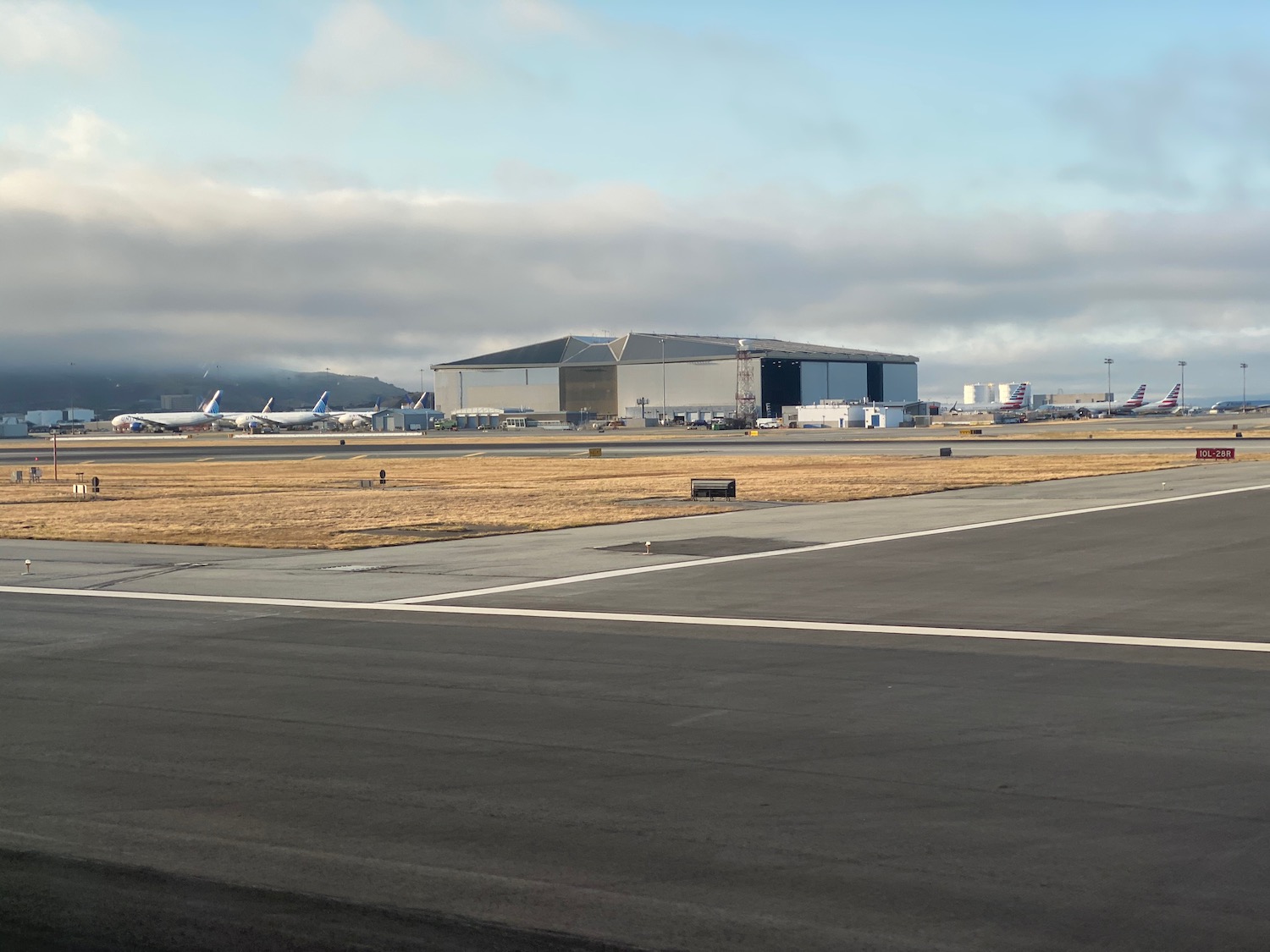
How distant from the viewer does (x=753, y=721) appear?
9.95 meters

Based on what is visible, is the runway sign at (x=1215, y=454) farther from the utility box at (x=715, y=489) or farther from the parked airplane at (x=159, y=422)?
the parked airplane at (x=159, y=422)

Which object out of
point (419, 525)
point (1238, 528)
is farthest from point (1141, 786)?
point (419, 525)

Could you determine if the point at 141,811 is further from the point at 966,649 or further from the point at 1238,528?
the point at 1238,528

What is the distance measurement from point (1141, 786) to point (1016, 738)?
134 cm

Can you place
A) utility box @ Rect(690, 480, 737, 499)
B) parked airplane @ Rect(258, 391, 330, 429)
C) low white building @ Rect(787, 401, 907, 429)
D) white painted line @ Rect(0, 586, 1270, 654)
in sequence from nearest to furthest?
1. white painted line @ Rect(0, 586, 1270, 654)
2. utility box @ Rect(690, 480, 737, 499)
3. low white building @ Rect(787, 401, 907, 429)
4. parked airplane @ Rect(258, 391, 330, 429)

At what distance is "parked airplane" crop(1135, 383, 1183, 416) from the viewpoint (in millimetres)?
182125

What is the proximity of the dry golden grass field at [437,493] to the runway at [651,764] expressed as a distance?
11.5m

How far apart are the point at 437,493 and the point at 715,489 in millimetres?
10957

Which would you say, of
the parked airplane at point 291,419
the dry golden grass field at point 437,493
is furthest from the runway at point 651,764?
the parked airplane at point 291,419

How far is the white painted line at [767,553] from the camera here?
59.9 ft

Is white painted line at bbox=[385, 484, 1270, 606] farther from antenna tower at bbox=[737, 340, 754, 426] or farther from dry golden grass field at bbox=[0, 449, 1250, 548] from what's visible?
antenna tower at bbox=[737, 340, 754, 426]

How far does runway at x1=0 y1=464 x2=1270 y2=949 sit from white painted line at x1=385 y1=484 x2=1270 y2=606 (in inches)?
23.0

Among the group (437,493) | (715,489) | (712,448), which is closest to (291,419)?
(712,448)

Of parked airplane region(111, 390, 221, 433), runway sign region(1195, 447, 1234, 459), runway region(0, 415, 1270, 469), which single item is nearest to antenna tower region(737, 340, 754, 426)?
runway region(0, 415, 1270, 469)
